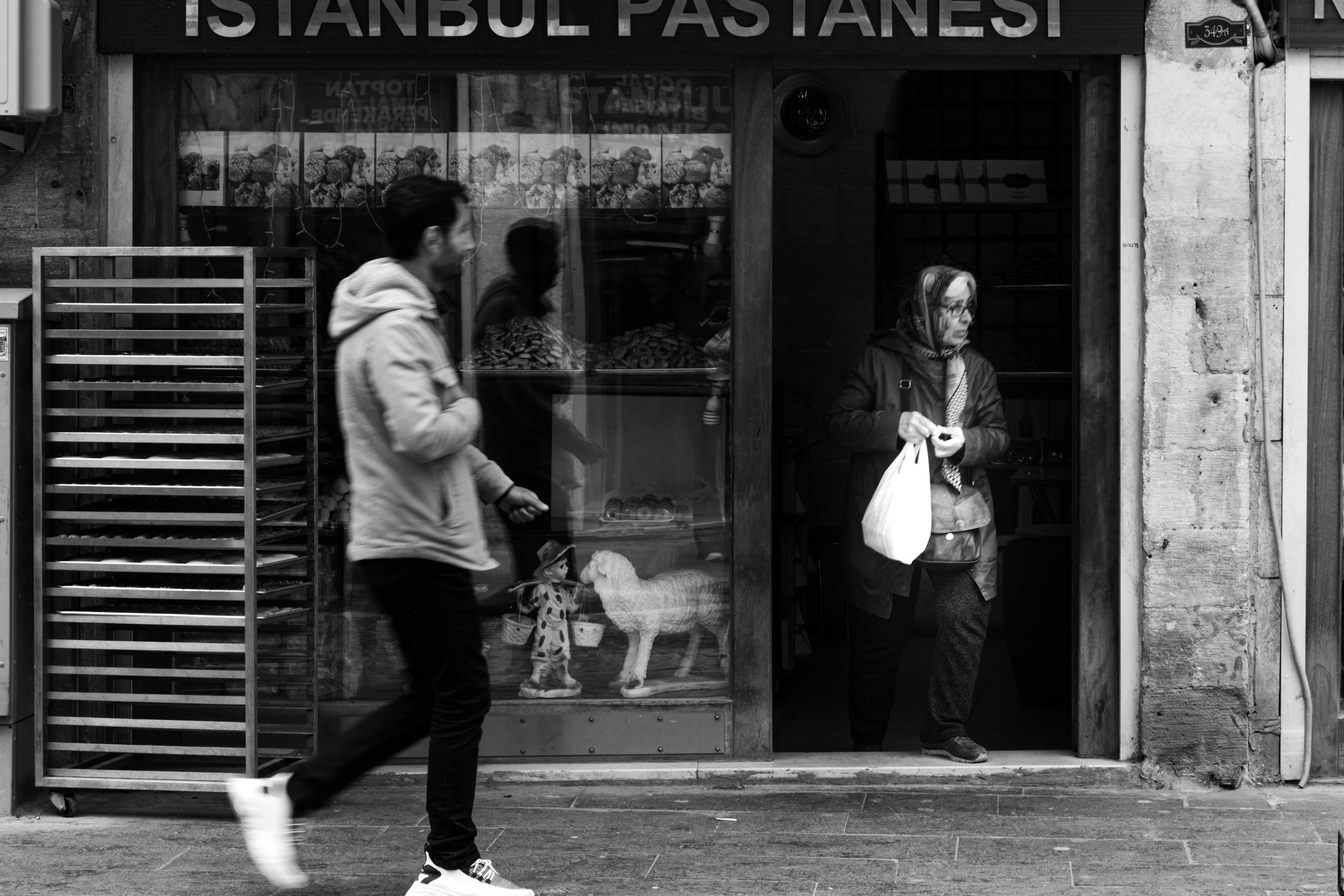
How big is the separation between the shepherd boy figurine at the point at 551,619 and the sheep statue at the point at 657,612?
90mm

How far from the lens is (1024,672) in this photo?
743 cm

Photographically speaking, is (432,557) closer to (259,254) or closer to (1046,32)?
(259,254)

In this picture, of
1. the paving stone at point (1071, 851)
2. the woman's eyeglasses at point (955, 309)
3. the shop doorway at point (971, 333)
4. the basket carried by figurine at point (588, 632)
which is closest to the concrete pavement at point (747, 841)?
the paving stone at point (1071, 851)

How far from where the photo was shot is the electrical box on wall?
17.8 feet

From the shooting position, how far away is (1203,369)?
5.72 meters

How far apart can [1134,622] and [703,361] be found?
1864mm

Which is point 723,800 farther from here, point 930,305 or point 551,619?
point 930,305

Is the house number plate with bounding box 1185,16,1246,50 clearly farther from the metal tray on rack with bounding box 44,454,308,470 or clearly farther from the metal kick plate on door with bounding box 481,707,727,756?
the metal tray on rack with bounding box 44,454,308,470

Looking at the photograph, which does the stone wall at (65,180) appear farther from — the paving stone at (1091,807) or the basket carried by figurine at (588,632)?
the paving stone at (1091,807)

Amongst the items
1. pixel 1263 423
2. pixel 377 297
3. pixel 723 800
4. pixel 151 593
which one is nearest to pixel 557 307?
pixel 151 593

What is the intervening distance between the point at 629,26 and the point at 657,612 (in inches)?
86.4

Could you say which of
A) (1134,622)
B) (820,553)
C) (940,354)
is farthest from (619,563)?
(820,553)

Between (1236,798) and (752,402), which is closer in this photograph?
(1236,798)

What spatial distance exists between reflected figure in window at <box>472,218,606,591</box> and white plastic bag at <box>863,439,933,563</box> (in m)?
1.22
